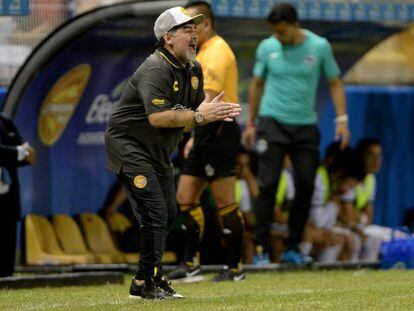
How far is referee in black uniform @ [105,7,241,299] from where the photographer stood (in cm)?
902

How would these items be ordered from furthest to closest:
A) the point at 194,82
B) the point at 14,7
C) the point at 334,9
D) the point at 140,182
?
the point at 334,9, the point at 14,7, the point at 194,82, the point at 140,182

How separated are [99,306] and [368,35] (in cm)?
692

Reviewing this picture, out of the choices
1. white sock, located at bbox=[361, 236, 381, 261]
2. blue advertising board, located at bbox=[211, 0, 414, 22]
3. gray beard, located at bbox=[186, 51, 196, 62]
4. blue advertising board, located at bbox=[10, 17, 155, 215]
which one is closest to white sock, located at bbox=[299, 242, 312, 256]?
white sock, located at bbox=[361, 236, 381, 261]

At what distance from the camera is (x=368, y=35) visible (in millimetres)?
15023

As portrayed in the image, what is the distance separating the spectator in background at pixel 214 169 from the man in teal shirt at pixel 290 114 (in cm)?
136

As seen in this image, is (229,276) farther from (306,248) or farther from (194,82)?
(306,248)

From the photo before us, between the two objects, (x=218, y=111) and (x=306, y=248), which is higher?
(x=218, y=111)

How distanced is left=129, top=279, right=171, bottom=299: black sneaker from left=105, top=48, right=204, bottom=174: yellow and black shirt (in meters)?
0.78

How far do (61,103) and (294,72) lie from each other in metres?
2.42

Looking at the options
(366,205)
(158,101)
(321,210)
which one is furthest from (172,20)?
(366,205)

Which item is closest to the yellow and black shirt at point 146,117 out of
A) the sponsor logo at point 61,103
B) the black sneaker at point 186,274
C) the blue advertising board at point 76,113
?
the black sneaker at point 186,274

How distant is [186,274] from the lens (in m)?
11.6

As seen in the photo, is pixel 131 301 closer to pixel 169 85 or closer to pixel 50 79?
pixel 169 85

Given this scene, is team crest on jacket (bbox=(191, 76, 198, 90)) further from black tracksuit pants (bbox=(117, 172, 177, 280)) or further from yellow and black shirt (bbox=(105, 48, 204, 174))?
black tracksuit pants (bbox=(117, 172, 177, 280))
